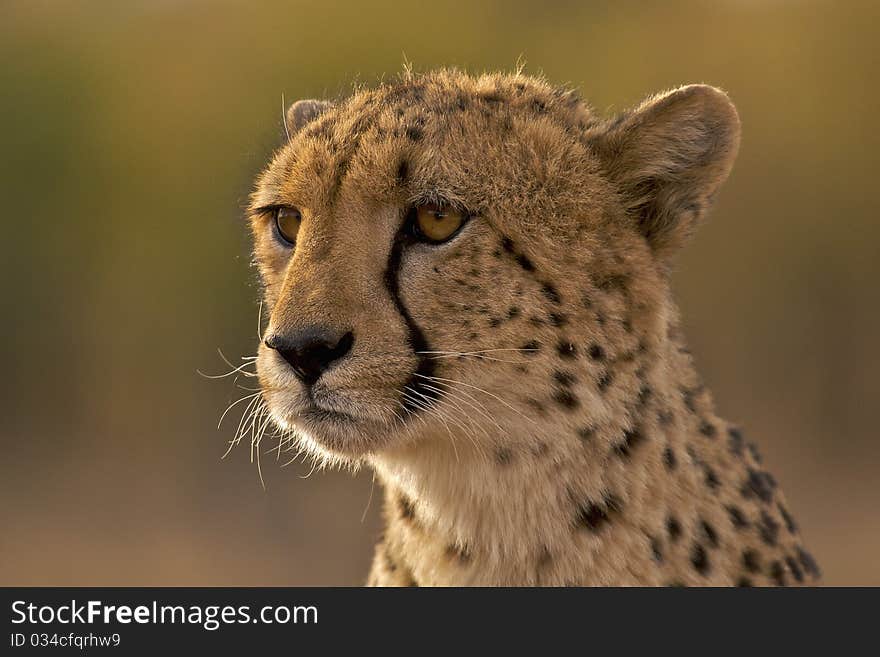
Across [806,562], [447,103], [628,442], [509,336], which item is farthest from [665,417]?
[447,103]

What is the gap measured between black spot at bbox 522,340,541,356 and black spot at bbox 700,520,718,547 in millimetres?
431

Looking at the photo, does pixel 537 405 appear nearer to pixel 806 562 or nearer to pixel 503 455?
pixel 503 455

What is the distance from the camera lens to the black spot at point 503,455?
1837 mm

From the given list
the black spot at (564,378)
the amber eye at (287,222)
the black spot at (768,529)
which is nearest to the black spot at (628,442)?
the black spot at (564,378)

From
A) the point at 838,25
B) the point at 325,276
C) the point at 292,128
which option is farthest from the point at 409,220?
the point at 838,25

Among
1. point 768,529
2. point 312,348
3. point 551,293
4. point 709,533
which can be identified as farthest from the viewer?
point 768,529

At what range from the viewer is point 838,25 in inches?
243

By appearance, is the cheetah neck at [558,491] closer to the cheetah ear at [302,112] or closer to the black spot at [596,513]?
the black spot at [596,513]

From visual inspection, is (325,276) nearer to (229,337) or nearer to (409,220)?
(409,220)

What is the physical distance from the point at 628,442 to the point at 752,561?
0.34m

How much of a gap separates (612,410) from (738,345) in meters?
4.53

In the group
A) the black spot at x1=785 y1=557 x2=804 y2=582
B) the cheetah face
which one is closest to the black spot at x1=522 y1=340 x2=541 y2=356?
the cheetah face

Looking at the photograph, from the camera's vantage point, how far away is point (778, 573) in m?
2.02

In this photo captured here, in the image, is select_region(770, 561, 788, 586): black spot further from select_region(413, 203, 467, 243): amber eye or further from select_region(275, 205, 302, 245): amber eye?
select_region(275, 205, 302, 245): amber eye
